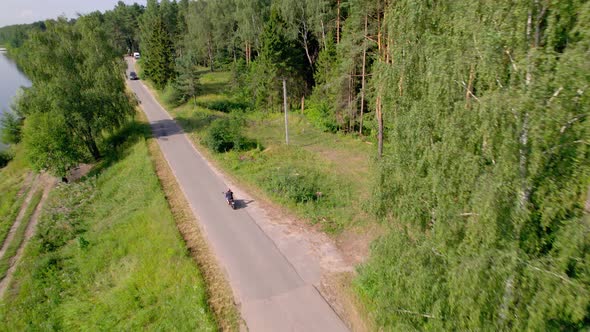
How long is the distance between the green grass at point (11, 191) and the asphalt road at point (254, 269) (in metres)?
11.2

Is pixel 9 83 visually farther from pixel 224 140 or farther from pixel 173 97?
pixel 224 140

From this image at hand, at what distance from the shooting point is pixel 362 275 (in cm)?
1068

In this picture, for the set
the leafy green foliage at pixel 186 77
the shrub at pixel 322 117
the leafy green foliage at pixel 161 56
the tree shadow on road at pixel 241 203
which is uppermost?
the leafy green foliage at pixel 161 56

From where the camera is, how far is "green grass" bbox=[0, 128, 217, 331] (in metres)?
10.6

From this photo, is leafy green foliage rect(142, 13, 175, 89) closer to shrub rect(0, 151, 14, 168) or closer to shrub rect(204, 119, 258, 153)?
shrub rect(0, 151, 14, 168)

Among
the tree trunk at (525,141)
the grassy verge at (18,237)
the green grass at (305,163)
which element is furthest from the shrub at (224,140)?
the tree trunk at (525,141)

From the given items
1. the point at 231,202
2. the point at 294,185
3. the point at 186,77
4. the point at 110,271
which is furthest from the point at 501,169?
the point at 186,77

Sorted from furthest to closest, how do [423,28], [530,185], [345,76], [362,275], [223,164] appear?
[345,76] → [223,164] → [362,275] → [423,28] → [530,185]

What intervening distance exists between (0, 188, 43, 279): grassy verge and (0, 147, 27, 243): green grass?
2.26 ft

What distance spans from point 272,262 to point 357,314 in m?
3.48

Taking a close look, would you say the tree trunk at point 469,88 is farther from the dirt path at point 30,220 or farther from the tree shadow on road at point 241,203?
the dirt path at point 30,220

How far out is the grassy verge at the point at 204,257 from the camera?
32.9 feet

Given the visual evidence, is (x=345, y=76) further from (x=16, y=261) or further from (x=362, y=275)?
(x=16, y=261)

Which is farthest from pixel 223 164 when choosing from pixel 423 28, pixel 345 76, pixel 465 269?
pixel 465 269
